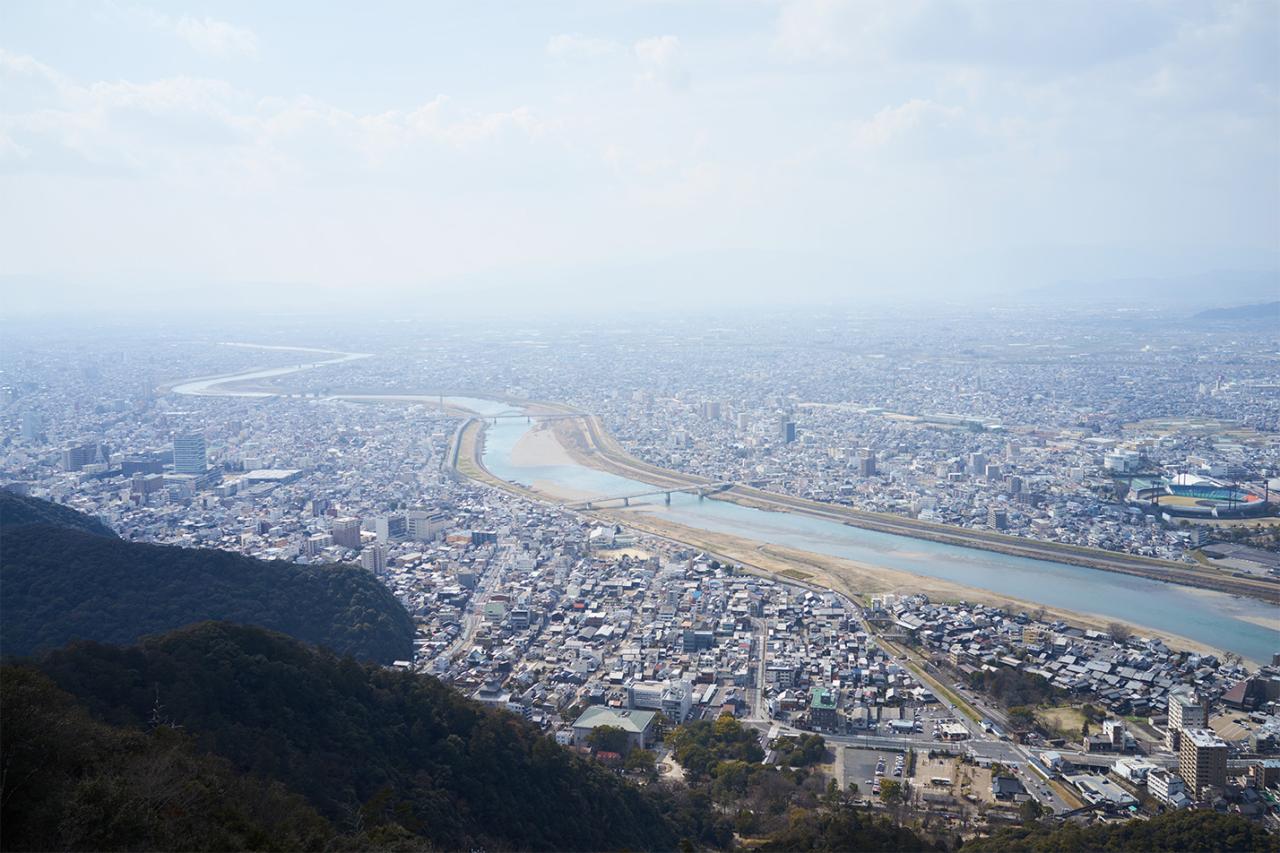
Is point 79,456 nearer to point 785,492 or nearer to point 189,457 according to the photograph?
point 189,457

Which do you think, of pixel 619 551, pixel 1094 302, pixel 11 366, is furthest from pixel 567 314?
pixel 619 551

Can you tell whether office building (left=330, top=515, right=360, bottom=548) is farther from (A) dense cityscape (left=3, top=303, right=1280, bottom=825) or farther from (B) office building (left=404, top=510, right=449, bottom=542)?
(B) office building (left=404, top=510, right=449, bottom=542)

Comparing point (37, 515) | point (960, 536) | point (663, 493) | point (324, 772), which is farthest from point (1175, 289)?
point (324, 772)

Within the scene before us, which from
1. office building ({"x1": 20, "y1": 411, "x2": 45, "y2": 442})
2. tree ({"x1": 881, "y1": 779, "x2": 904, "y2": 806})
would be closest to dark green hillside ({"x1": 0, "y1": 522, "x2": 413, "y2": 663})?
tree ({"x1": 881, "y1": 779, "x2": 904, "y2": 806})

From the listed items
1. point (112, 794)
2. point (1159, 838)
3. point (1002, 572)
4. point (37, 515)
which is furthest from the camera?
point (1002, 572)

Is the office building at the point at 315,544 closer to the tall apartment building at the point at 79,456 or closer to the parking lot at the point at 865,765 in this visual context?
the tall apartment building at the point at 79,456

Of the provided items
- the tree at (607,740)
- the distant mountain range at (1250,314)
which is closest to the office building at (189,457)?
the tree at (607,740)
